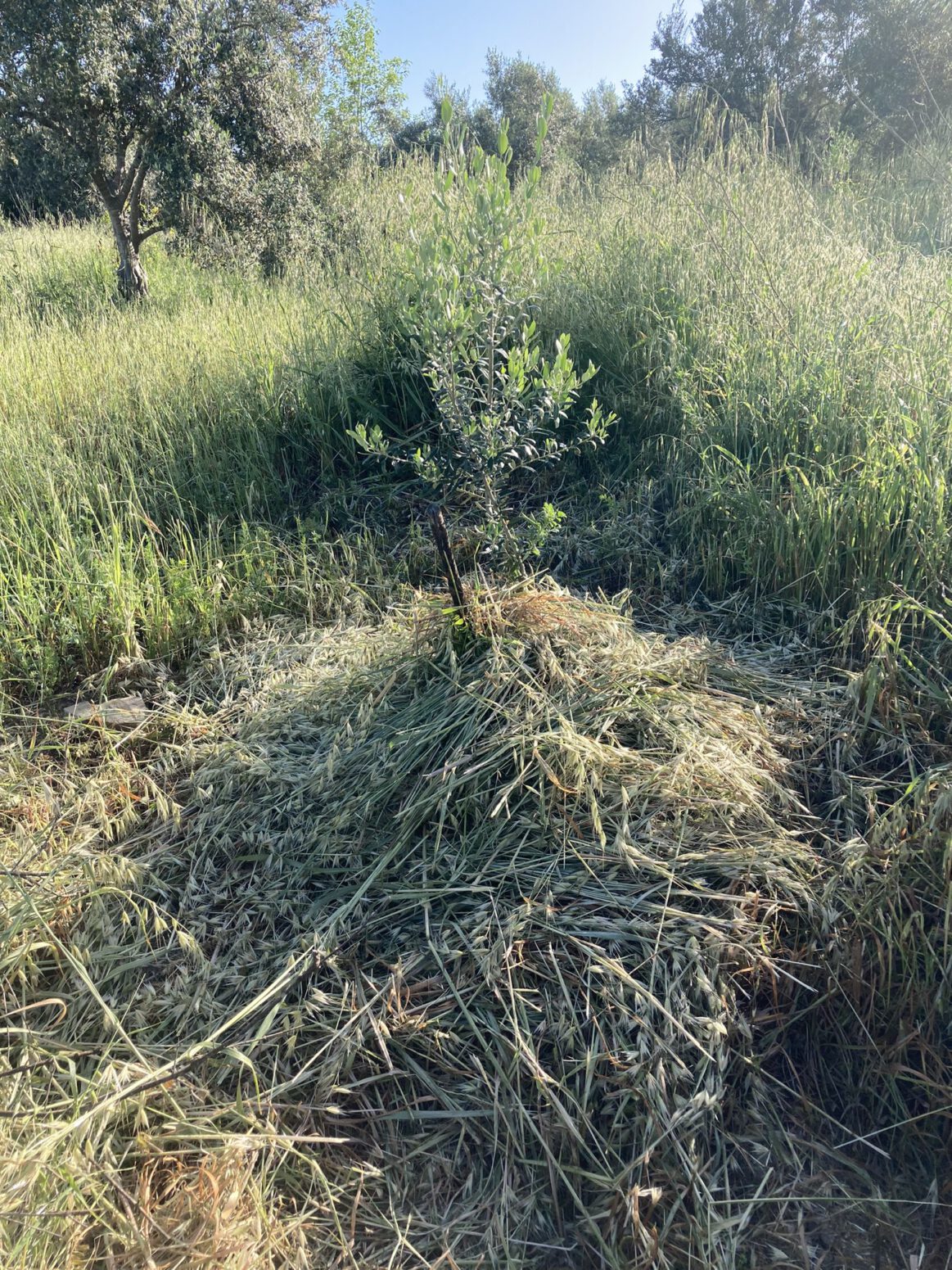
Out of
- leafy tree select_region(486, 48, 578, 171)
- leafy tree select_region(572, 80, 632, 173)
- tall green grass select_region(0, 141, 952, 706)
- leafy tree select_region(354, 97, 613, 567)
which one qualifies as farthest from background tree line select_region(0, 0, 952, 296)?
leafy tree select_region(486, 48, 578, 171)

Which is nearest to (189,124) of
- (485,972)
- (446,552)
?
(446,552)

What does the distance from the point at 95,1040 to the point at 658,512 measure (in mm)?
2555

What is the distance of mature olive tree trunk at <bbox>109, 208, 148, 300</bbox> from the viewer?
7414 millimetres

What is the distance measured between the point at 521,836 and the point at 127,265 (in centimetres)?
781

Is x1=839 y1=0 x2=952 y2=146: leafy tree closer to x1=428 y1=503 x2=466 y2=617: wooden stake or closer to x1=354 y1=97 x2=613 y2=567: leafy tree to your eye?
x1=354 y1=97 x2=613 y2=567: leafy tree

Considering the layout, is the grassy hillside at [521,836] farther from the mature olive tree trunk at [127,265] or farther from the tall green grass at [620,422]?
the mature olive tree trunk at [127,265]

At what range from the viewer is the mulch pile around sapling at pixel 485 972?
1451 millimetres

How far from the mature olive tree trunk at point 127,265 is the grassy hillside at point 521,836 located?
4574mm

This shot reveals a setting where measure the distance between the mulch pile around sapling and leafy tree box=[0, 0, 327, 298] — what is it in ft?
22.3

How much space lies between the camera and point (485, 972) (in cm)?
167

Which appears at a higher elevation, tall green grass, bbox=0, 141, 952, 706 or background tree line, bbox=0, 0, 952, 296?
background tree line, bbox=0, 0, 952, 296

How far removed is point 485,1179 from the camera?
1.50m

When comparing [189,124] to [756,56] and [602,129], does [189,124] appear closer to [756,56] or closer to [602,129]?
[756,56]

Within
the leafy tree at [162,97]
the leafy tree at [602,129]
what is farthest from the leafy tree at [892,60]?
the leafy tree at [162,97]
